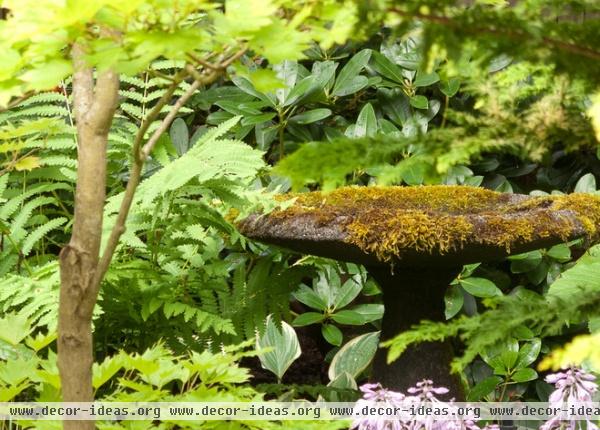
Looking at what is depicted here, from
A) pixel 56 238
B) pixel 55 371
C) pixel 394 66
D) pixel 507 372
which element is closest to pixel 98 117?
pixel 55 371

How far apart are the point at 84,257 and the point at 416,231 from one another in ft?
3.63

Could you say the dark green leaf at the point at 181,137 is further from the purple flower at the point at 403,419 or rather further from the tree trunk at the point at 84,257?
the tree trunk at the point at 84,257

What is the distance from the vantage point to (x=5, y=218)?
8.42 ft

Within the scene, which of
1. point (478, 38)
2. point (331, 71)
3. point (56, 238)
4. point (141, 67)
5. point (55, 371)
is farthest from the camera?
point (331, 71)

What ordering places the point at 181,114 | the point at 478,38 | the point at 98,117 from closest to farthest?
the point at 478,38 < the point at 98,117 < the point at 181,114

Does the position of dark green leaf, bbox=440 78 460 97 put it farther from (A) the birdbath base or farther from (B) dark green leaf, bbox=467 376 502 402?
(B) dark green leaf, bbox=467 376 502 402

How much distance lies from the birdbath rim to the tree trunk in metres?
0.92

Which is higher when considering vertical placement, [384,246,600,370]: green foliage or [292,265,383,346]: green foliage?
[384,246,600,370]: green foliage

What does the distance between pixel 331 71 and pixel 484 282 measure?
1.10 metres

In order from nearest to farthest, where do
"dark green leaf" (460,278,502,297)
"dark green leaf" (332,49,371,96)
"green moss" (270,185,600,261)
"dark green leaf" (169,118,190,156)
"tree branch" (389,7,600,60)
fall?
1. "tree branch" (389,7,600,60)
2. "green moss" (270,185,600,261)
3. "dark green leaf" (460,278,502,297)
4. "dark green leaf" (332,49,371,96)
5. "dark green leaf" (169,118,190,156)

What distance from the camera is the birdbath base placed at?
2.45 m

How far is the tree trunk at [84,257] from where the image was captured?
3.96ft

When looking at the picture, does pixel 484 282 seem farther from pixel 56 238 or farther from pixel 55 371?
pixel 55 371

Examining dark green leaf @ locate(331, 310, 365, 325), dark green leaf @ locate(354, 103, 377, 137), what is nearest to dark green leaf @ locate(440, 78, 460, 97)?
dark green leaf @ locate(354, 103, 377, 137)
